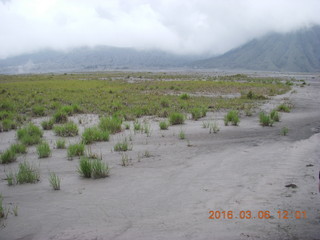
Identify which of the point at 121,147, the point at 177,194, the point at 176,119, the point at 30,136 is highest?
the point at 176,119

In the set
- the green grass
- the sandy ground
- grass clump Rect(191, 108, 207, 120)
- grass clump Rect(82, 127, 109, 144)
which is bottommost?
the sandy ground

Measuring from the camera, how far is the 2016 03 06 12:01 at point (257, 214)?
4.08m

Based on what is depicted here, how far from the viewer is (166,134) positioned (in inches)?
392

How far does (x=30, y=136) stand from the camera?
9273 mm

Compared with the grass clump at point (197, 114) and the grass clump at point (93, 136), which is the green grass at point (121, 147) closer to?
the grass clump at point (93, 136)

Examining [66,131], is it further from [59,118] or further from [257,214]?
[257,214]

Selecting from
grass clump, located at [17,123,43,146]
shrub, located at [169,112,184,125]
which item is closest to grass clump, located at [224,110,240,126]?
shrub, located at [169,112,184,125]

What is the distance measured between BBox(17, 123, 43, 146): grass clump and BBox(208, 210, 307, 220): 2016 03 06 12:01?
22.6ft

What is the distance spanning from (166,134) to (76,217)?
6004 mm

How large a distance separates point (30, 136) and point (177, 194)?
6.55 metres

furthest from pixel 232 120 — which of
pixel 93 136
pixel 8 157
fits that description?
pixel 8 157

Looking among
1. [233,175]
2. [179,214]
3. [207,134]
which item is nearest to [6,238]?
[179,214]

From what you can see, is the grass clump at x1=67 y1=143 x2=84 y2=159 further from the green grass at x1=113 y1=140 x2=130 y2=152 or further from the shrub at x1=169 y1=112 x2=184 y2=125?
the shrub at x1=169 y1=112 x2=184 y2=125

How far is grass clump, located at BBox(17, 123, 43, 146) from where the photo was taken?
8781mm
